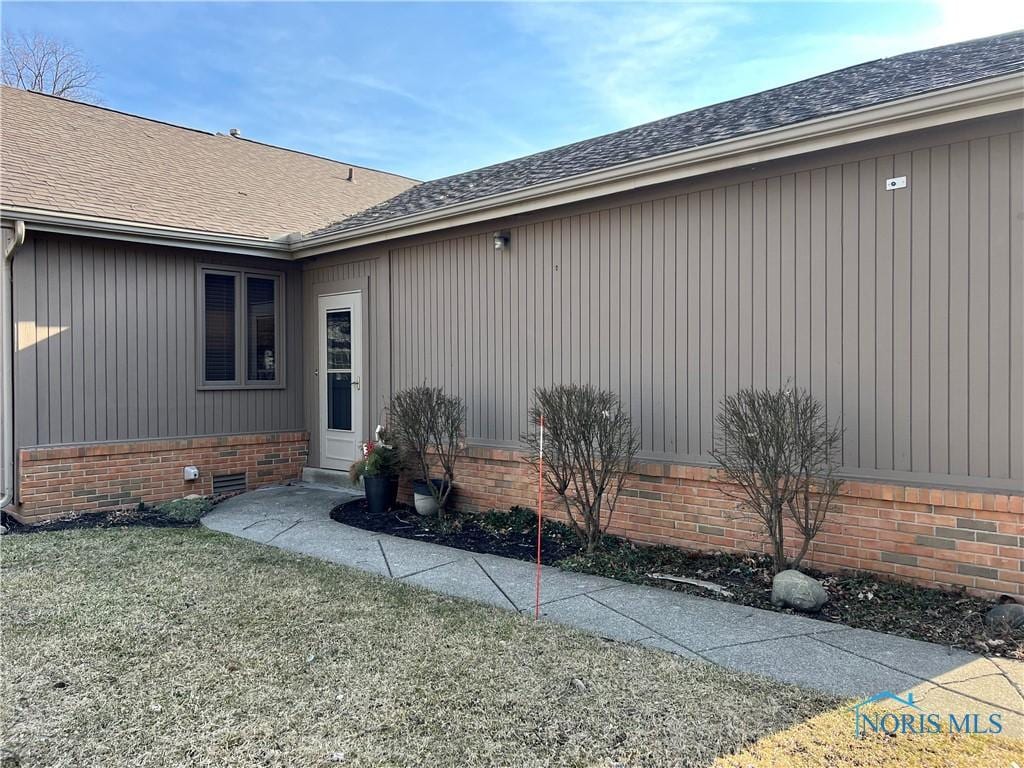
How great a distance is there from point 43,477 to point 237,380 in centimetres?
230

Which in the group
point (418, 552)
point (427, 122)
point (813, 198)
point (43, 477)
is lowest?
point (418, 552)

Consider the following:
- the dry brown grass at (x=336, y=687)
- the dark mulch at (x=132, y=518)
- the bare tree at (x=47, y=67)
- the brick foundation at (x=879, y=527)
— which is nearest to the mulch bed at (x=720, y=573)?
the brick foundation at (x=879, y=527)

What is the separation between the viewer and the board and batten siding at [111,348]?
6.85m

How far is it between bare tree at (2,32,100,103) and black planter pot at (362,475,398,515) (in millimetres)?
16775

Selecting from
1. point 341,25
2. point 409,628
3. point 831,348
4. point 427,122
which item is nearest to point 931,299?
point 831,348

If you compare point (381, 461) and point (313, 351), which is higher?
point (313, 351)

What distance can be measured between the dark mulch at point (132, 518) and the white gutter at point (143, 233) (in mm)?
2917

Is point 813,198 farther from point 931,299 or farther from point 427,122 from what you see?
point 427,122

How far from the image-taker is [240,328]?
851 centimetres

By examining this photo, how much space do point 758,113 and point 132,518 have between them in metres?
7.31

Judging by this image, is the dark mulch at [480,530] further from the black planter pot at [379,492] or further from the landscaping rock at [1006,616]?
the landscaping rock at [1006,616]

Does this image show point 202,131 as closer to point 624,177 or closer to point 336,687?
point 624,177

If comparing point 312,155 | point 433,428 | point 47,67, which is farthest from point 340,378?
point 47,67

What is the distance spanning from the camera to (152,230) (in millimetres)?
7387
